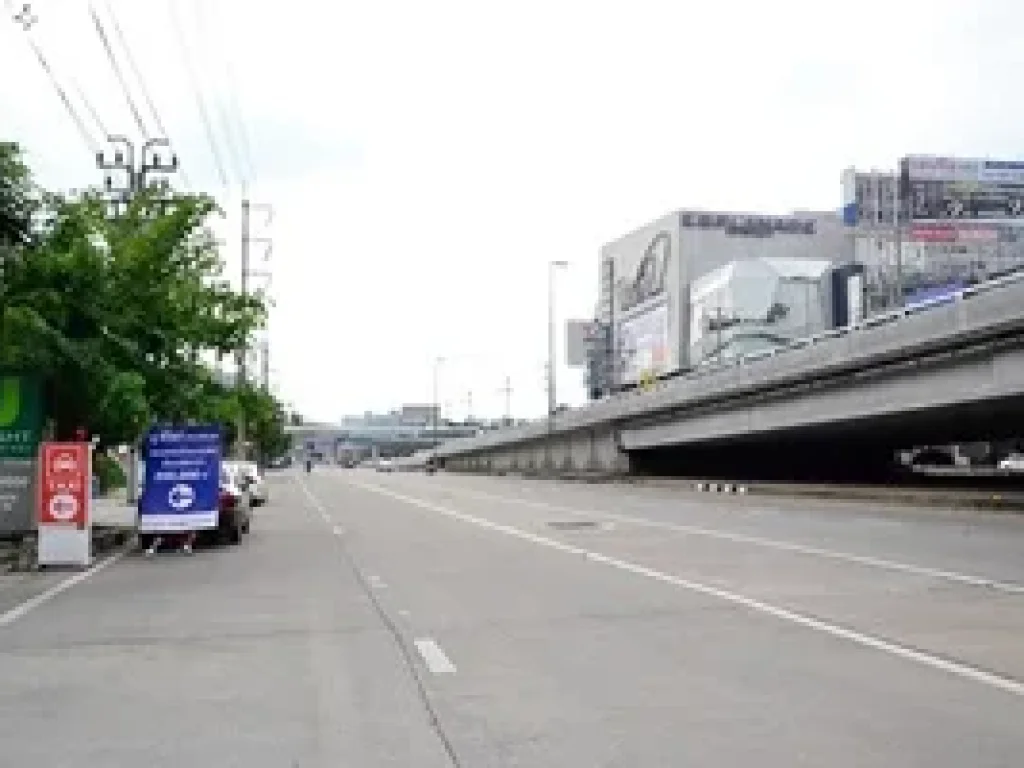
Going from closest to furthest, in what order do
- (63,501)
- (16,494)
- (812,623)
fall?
1. (812,623)
2. (63,501)
3. (16,494)

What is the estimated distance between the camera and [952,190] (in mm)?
124688

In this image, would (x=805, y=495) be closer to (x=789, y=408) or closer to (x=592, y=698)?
(x=789, y=408)

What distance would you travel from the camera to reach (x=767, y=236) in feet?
492

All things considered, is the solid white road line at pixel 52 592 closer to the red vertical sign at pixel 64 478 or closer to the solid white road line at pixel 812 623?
the red vertical sign at pixel 64 478

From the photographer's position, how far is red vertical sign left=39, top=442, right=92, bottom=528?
21.9 m

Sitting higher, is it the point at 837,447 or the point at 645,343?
the point at 645,343

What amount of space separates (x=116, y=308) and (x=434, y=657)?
1720 centimetres

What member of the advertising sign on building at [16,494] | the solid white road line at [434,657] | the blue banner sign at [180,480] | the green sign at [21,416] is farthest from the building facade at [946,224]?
the solid white road line at [434,657]

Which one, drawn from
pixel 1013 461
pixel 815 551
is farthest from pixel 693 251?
pixel 815 551

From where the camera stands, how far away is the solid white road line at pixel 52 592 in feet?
51.7

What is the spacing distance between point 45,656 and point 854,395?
33792mm

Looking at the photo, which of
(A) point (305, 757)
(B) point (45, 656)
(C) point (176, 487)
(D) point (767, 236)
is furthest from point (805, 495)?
(D) point (767, 236)

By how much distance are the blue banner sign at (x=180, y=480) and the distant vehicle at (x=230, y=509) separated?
814mm

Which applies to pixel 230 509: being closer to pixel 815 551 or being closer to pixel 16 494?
pixel 16 494
